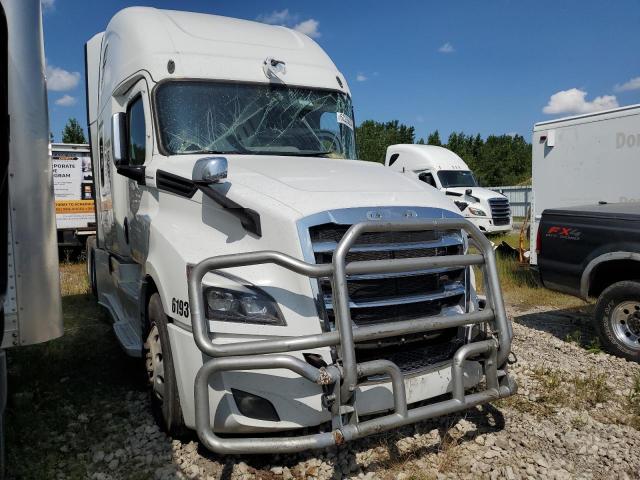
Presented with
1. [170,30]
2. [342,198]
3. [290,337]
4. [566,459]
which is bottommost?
[566,459]

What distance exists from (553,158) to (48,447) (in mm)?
7917

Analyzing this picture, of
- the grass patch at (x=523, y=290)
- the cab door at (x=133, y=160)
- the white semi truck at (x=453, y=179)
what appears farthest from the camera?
the white semi truck at (x=453, y=179)

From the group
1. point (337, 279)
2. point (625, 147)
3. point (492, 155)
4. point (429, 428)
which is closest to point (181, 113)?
point (337, 279)

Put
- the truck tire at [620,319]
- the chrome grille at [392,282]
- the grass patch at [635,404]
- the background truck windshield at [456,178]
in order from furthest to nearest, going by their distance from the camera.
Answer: the background truck windshield at [456,178] → the truck tire at [620,319] → the grass patch at [635,404] → the chrome grille at [392,282]

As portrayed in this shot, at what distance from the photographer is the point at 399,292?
10.9 feet

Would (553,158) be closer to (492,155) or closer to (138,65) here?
(138,65)

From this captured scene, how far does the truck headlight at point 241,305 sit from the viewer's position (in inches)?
117

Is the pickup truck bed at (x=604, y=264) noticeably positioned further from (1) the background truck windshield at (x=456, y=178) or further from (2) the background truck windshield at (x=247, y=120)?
(1) the background truck windshield at (x=456, y=178)

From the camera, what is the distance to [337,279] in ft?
9.04

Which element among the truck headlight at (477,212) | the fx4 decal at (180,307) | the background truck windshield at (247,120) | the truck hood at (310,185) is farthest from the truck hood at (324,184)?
the truck headlight at (477,212)

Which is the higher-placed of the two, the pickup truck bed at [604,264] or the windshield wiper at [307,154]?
the windshield wiper at [307,154]

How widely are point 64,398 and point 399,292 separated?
305cm

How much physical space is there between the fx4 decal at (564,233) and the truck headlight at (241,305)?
4.10m

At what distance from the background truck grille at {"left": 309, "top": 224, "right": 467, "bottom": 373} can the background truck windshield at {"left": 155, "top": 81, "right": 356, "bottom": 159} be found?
62.5 inches
